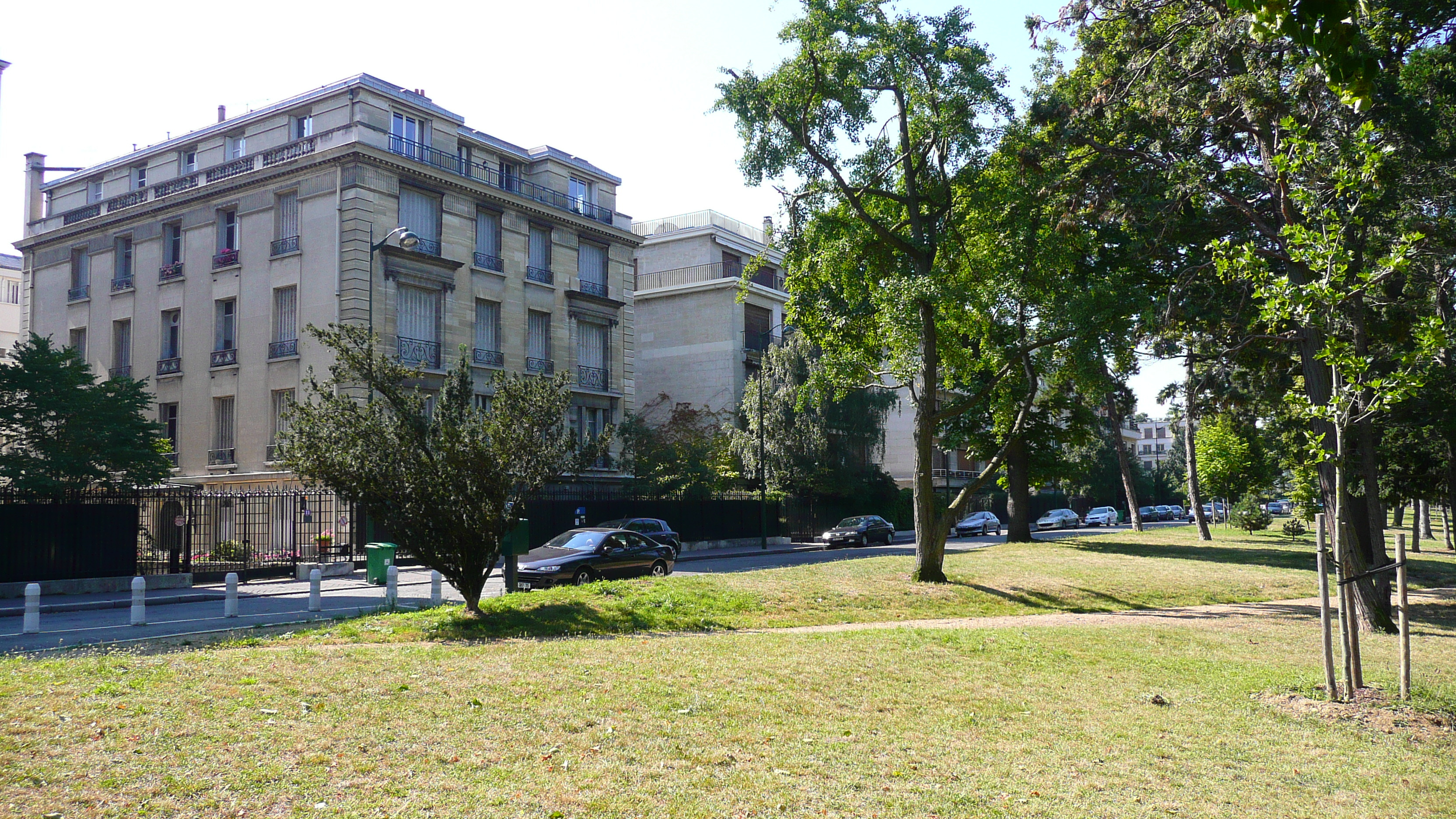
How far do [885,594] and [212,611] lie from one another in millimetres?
12126

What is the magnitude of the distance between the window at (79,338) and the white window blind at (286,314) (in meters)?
11.4

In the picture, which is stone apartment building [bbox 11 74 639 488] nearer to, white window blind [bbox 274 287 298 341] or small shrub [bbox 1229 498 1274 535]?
white window blind [bbox 274 287 298 341]

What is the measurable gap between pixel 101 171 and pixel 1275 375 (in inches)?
1741

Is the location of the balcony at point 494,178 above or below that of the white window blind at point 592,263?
above

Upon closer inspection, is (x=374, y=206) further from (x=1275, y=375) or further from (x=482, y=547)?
(x=1275, y=375)

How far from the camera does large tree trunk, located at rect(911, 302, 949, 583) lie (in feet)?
67.4

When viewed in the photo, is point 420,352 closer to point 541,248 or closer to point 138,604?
point 541,248

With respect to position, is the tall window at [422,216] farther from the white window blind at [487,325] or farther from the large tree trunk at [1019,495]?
the large tree trunk at [1019,495]

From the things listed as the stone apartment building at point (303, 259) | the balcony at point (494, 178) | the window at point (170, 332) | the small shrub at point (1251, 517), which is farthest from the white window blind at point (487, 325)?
the small shrub at point (1251, 517)

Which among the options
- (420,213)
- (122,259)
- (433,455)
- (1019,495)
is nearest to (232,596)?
(433,455)

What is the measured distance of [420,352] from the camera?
1451 inches

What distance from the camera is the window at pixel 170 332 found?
3938cm

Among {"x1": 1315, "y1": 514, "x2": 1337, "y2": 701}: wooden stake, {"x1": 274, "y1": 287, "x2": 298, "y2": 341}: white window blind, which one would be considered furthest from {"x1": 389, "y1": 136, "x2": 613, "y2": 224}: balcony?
{"x1": 1315, "y1": 514, "x2": 1337, "y2": 701}: wooden stake

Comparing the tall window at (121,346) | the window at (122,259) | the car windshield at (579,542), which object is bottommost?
the car windshield at (579,542)
